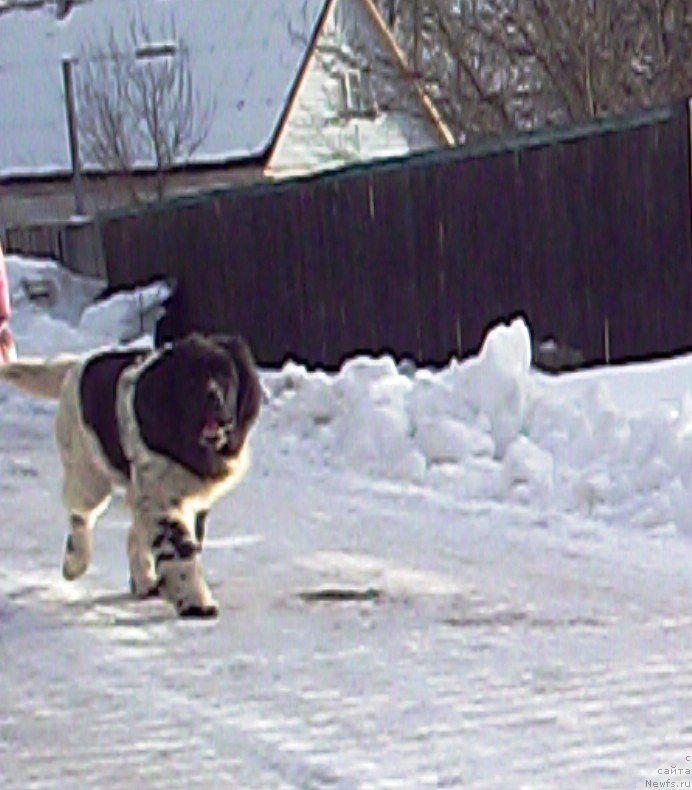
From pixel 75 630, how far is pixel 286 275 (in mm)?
11404

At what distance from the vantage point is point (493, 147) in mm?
15633

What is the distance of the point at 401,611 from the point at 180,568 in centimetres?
88

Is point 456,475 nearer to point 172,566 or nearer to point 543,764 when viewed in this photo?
point 172,566

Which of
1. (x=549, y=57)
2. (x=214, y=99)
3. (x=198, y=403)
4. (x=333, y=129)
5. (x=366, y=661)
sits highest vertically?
(x=549, y=57)

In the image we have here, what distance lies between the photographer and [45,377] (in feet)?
27.9

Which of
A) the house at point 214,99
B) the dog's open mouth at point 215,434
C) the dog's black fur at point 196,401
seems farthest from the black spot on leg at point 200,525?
the house at point 214,99

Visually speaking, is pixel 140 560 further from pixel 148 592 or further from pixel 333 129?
pixel 333 129

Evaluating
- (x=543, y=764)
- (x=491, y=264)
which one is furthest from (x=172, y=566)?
(x=491, y=264)

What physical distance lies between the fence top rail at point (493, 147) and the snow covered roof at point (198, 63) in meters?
16.9

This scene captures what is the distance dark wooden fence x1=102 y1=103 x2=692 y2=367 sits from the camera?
47.9ft

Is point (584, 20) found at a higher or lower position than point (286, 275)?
higher

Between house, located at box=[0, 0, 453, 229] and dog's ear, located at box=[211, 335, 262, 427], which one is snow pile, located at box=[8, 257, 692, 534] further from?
house, located at box=[0, 0, 453, 229]

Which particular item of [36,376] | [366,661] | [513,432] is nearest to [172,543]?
[366,661]

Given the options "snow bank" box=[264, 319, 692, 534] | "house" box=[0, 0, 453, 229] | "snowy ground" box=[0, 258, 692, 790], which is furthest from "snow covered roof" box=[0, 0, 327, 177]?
"snowy ground" box=[0, 258, 692, 790]
